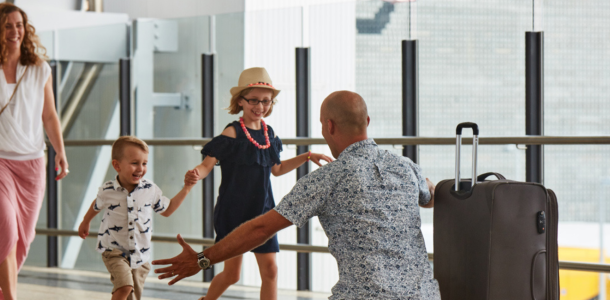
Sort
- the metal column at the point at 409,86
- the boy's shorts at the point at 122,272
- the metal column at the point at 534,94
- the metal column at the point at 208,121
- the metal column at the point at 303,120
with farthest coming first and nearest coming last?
the metal column at the point at 208,121 < the metal column at the point at 303,120 < the metal column at the point at 409,86 < the metal column at the point at 534,94 < the boy's shorts at the point at 122,272

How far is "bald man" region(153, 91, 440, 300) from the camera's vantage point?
197 centimetres

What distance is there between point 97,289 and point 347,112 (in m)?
3.31

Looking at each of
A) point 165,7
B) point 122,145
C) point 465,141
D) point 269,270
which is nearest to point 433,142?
point 465,141

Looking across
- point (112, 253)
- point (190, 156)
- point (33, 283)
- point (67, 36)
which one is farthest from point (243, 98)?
point (67, 36)

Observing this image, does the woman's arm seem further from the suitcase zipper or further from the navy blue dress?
the suitcase zipper

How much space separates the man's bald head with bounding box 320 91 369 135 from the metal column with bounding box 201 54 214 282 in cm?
314

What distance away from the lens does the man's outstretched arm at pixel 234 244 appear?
6.53 ft

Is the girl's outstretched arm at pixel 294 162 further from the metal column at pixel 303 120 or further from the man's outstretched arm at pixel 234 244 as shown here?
the man's outstretched arm at pixel 234 244

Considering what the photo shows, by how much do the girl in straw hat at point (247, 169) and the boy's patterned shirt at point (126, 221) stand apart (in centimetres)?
36

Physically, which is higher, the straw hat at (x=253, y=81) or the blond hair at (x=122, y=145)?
the straw hat at (x=253, y=81)

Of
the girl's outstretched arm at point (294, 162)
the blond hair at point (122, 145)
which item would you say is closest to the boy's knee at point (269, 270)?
the girl's outstretched arm at point (294, 162)

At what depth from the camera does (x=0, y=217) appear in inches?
133

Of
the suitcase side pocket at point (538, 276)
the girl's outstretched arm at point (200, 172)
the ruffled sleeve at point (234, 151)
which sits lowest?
the suitcase side pocket at point (538, 276)

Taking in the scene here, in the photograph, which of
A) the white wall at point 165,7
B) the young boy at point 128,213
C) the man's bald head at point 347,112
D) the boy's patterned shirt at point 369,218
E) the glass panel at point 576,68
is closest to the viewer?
the boy's patterned shirt at point 369,218
